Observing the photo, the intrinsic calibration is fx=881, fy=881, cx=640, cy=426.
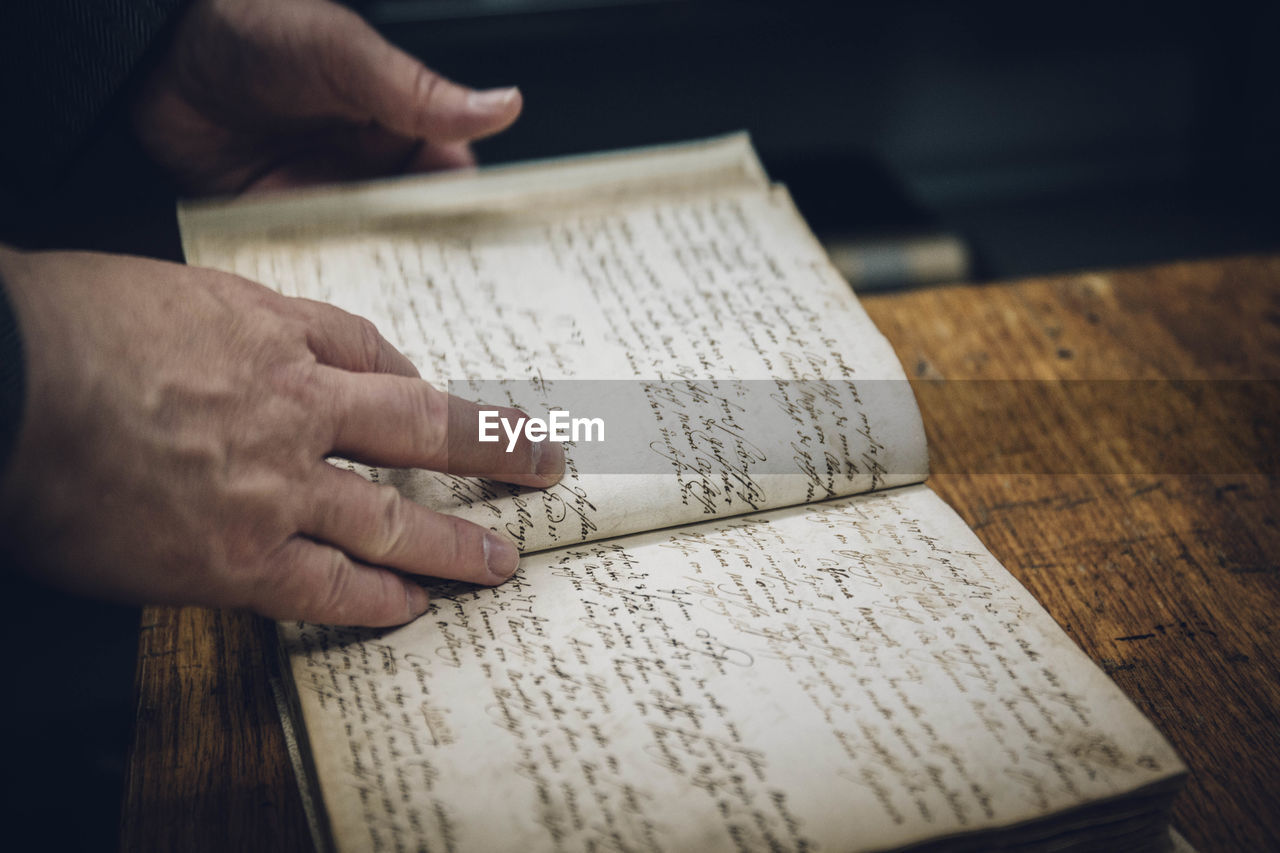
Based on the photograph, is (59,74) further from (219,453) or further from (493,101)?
(219,453)

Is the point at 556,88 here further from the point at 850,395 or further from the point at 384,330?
the point at 850,395

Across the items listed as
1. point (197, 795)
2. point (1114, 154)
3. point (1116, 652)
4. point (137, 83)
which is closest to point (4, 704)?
point (197, 795)

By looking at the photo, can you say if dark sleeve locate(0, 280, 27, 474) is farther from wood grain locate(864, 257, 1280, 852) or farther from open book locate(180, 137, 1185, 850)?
wood grain locate(864, 257, 1280, 852)

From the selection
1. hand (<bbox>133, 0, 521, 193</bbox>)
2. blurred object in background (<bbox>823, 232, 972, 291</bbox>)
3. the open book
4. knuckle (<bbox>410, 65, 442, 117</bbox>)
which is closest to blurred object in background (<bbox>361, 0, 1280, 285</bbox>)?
blurred object in background (<bbox>823, 232, 972, 291</bbox>)

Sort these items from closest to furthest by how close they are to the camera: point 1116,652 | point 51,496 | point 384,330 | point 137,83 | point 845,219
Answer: point 51,496
point 1116,652
point 384,330
point 137,83
point 845,219

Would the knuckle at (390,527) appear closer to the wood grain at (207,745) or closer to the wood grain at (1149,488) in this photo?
the wood grain at (207,745)

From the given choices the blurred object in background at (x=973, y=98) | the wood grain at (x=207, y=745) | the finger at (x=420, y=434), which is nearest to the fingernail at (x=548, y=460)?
the finger at (x=420, y=434)

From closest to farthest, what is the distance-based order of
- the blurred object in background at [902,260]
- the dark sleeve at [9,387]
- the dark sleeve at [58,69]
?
the dark sleeve at [9,387], the dark sleeve at [58,69], the blurred object in background at [902,260]
